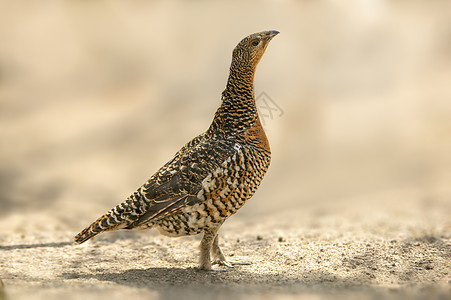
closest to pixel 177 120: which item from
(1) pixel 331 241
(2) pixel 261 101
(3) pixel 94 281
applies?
(2) pixel 261 101

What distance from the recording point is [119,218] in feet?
17.6

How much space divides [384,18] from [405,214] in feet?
28.7

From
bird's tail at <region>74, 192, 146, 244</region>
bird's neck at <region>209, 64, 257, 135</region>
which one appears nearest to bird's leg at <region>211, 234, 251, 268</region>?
bird's tail at <region>74, 192, 146, 244</region>

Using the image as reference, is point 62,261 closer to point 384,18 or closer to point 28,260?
point 28,260

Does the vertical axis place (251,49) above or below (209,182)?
above

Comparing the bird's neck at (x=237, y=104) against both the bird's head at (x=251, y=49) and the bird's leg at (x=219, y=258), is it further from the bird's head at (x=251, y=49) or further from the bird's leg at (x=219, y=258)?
the bird's leg at (x=219, y=258)

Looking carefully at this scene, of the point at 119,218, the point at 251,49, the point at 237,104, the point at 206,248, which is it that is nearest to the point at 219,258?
the point at 206,248

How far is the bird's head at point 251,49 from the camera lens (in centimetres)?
566

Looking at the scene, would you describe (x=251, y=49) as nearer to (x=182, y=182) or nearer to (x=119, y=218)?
(x=182, y=182)

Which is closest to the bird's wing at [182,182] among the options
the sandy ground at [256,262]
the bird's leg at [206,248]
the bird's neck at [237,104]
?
the bird's neck at [237,104]

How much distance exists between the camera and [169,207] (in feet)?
17.2

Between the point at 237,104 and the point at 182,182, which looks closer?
the point at 182,182

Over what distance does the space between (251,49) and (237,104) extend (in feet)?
2.27

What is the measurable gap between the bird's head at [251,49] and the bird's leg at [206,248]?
2.08 m
